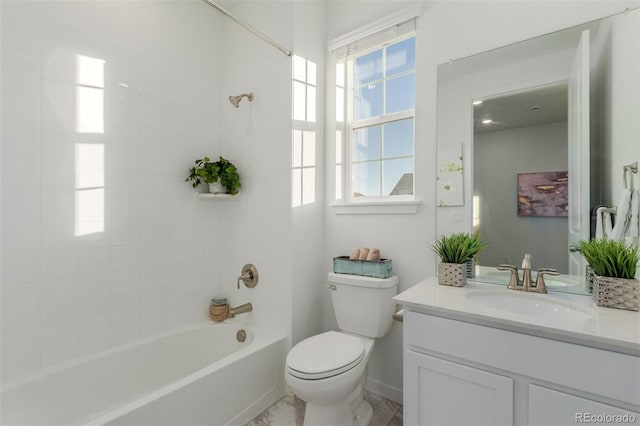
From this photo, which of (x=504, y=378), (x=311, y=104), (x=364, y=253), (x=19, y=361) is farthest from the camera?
(x=311, y=104)

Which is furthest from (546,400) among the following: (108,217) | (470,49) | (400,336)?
(108,217)

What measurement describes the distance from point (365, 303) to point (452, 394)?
675 mm

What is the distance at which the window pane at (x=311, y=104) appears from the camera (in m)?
2.09

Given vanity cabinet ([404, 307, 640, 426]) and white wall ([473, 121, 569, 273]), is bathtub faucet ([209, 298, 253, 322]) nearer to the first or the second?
vanity cabinet ([404, 307, 640, 426])

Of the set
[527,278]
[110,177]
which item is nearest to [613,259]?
[527,278]

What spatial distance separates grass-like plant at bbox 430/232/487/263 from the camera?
4.99ft

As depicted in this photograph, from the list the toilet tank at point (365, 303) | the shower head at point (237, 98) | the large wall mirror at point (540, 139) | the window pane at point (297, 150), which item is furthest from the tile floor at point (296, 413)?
the shower head at point (237, 98)

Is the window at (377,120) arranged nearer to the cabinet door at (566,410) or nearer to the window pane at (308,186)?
the window pane at (308,186)

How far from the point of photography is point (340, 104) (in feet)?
7.22

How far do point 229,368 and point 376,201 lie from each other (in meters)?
1.33

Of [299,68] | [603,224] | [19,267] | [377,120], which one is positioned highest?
[299,68]

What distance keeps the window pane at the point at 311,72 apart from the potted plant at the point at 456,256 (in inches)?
54.5

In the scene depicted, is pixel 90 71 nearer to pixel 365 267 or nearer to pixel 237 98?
pixel 237 98

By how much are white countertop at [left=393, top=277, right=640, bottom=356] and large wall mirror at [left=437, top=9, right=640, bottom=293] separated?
253mm
